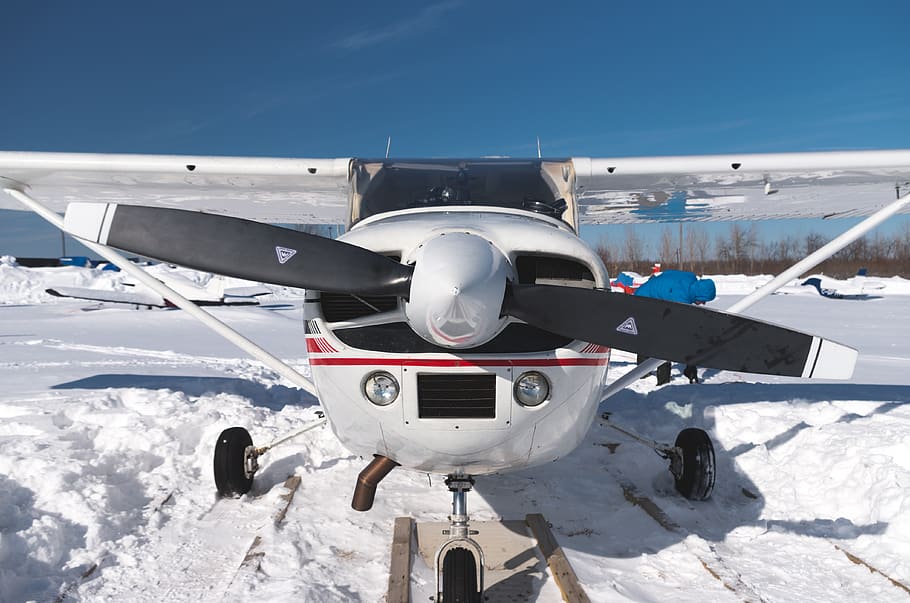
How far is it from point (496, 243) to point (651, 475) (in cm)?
308

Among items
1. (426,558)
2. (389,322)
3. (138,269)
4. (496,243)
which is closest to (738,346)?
(496,243)

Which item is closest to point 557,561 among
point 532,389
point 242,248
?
point 532,389

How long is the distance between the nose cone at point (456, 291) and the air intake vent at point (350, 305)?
0.46 m

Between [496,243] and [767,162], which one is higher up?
[767,162]

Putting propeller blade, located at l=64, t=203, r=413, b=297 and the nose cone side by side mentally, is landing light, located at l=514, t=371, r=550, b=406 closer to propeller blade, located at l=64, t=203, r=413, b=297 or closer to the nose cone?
the nose cone

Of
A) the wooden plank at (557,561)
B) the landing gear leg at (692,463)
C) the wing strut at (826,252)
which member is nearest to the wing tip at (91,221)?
the wooden plank at (557,561)

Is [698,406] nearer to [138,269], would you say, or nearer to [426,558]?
[426,558]

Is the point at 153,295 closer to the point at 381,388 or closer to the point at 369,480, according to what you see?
the point at 369,480

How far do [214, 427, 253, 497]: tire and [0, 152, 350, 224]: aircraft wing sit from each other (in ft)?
6.50

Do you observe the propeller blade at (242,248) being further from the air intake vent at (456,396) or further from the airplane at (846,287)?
the airplane at (846,287)

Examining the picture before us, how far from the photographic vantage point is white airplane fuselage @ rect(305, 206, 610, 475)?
266 cm

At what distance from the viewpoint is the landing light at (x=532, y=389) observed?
268 cm

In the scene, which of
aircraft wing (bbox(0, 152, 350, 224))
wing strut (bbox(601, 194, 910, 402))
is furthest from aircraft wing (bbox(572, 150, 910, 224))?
aircraft wing (bbox(0, 152, 350, 224))

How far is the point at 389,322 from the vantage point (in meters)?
2.72
